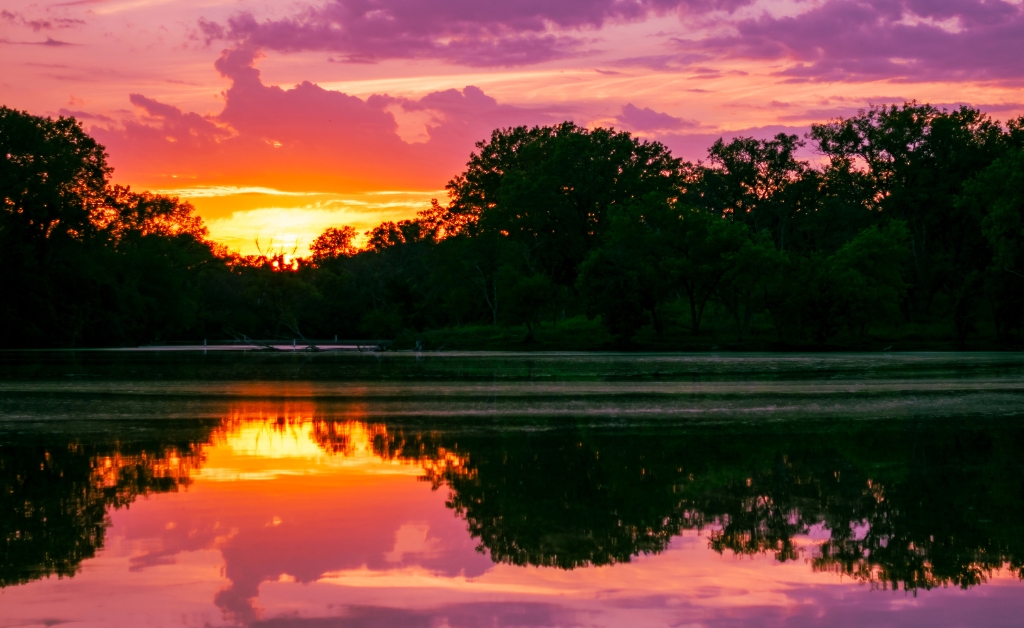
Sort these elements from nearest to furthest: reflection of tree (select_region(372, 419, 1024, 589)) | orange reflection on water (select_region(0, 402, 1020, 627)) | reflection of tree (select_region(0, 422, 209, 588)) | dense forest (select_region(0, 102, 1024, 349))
Result: 1. orange reflection on water (select_region(0, 402, 1020, 627))
2. reflection of tree (select_region(0, 422, 209, 588))
3. reflection of tree (select_region(372, 419, 1024, 589))
4. dense forest (select_region(0, 102, 1024, 349))

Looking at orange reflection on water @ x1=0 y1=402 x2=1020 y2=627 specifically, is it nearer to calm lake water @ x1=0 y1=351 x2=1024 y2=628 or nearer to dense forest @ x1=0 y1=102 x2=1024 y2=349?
calm lake water @ x1=0 y1=351 x2=1024 y2=628

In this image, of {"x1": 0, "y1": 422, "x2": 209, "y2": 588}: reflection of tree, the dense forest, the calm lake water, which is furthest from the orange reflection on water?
the dense forest

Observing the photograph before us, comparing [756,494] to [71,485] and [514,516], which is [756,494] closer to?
[514,516]

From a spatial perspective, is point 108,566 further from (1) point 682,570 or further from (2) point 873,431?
(2) point 873,431

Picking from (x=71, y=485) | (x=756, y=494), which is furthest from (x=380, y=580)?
(x=71, y=485)

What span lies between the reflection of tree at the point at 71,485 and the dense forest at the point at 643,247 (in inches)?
2440

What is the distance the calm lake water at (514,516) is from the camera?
9.16 m

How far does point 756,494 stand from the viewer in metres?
14.5

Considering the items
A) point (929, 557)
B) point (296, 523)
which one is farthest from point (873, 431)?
point (296, 523)

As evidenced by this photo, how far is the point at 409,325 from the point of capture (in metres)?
105

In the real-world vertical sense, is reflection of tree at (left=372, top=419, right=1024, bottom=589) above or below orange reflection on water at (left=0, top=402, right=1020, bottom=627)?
below

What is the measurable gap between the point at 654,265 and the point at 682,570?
74.0 m

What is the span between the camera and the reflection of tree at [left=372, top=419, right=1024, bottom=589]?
437 inches

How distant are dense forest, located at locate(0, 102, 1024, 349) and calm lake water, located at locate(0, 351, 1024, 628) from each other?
173 ft
